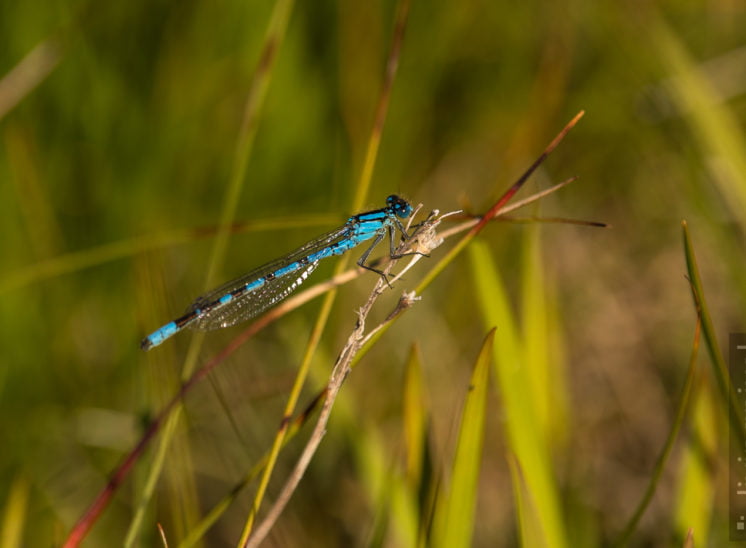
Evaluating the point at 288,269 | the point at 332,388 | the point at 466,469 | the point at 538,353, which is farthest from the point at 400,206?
the point at 332,388

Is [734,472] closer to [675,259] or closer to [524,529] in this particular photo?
[524,529]

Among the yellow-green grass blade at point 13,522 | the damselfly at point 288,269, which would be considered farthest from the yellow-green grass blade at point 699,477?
the yellow-green grass blade at point 13,522

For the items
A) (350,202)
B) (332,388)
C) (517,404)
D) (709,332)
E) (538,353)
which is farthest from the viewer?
(350,202)

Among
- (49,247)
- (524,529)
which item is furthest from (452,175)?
(524,529)

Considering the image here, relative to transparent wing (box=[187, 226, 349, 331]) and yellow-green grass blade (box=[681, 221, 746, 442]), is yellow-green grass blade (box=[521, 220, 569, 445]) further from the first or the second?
transparent wing (box=[187, 226, 349, 331])

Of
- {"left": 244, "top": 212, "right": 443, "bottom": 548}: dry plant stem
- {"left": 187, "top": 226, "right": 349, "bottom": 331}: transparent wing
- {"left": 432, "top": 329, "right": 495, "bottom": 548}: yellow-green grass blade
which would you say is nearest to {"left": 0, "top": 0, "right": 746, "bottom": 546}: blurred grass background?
{"left": 187, "top": 226, "right": 349, "bottom": 331}: transparent wing

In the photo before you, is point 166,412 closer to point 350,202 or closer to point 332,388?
point 332,388

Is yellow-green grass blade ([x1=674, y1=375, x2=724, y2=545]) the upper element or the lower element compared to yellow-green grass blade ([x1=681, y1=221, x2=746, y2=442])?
lower

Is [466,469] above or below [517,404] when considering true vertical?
below
